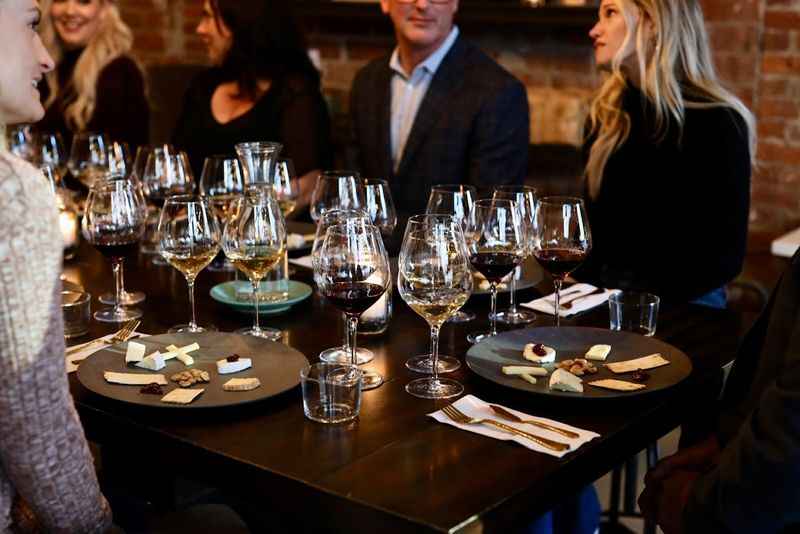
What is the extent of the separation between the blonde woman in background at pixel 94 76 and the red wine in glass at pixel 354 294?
2583mm

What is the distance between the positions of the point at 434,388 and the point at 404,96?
2.04 metres

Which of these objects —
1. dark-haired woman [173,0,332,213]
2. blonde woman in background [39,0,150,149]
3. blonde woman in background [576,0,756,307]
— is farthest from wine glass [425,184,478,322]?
blonde woman in background [39,0,150,149]

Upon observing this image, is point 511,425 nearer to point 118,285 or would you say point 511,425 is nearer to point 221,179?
point 118,285

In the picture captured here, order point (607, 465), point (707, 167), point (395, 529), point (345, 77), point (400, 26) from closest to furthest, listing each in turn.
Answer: point (395, 529) < point (607, 465) < point (707, 167) < point (400, 26) < point (345, 77)

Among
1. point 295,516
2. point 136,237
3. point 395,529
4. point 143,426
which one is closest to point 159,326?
point 136,237

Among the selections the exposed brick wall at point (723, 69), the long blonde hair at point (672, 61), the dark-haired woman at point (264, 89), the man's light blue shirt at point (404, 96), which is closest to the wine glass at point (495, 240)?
the long blonde hair at point (672, 61)

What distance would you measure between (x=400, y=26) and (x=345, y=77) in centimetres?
136

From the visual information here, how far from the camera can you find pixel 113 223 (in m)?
1.75

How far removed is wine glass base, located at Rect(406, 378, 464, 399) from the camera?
54.0 inches

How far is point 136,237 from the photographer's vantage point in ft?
5.87

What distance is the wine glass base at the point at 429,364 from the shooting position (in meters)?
1.47

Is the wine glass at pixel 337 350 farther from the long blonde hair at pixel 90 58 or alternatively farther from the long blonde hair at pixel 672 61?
the long blonde hair at pixel 90 58

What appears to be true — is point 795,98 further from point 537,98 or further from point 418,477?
point 418,477

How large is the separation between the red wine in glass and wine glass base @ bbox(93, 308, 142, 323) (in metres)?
0.49
